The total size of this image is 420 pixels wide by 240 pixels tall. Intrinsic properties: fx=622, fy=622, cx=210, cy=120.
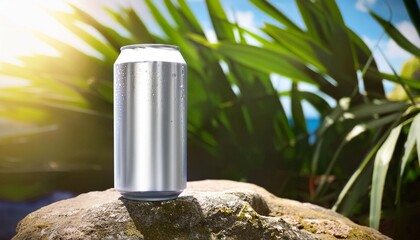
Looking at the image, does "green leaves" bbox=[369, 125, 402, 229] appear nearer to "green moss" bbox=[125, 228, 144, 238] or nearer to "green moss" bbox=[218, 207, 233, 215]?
"green moss" bbox=[218, 207, 233, 215]

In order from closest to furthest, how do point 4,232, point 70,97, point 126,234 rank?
point 126,234 < point 70,97 < point 4,232

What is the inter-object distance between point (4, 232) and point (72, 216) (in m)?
1.86

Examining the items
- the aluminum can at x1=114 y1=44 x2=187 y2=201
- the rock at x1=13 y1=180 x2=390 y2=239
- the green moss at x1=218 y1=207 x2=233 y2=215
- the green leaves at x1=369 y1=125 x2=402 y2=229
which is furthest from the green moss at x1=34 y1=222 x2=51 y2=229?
the green leaves at x1=369 y1=125 x2=402 y2=229

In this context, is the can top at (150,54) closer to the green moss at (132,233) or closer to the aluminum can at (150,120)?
the aluminum can at (150,120)

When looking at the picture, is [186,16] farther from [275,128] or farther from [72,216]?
[72,216]

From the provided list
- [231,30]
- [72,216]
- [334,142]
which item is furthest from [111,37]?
[72,216]

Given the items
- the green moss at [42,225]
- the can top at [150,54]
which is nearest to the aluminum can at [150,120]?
Result: the can top at [150,54]

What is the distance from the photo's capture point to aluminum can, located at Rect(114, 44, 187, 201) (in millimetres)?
979

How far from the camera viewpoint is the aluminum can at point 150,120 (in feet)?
3.21

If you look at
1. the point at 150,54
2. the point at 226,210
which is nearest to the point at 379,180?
the point at 226,210

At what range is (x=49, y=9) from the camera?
2225 millimetres

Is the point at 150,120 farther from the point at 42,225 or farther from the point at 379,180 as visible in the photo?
the point at 379,180

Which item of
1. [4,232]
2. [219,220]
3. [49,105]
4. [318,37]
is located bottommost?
[4,232]

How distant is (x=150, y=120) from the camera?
98cm
